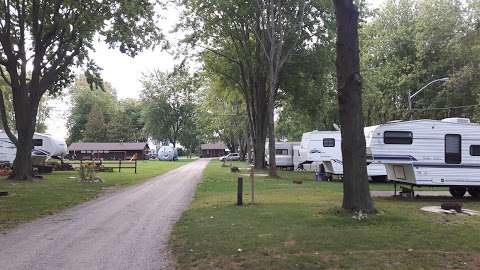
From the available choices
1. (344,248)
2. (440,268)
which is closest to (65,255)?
(344,248)

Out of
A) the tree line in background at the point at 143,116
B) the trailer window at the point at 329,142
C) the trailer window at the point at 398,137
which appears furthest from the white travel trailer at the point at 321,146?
the tree line in background at the point at 143,116

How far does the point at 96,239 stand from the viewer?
413 inches

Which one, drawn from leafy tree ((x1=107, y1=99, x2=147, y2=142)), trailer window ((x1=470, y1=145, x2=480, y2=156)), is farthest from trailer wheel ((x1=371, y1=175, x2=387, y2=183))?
leafy tree ((x1=107, y1=99, x2=147, y2=142))

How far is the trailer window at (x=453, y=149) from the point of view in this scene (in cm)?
1966

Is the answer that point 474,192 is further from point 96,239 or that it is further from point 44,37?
point 44,37

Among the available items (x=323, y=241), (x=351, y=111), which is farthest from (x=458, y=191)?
(x=323, y=241)

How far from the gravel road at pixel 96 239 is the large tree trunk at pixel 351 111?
4184mm

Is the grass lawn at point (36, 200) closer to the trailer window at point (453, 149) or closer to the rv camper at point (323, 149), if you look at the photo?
the rv camper at point (323, 149)

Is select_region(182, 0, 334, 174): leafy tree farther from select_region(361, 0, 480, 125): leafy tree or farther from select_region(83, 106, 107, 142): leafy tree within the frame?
select_region(83, 106, 107, 142): leafy tree

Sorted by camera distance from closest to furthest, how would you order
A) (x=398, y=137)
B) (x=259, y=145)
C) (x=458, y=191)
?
(x=398, y=137) → (x=458, y=191) → (x=259, y=145)

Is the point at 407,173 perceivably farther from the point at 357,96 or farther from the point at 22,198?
the point at 22,198

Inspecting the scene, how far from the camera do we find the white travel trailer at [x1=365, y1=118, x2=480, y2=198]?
63.7ft

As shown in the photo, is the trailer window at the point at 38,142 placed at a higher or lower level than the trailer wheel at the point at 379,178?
higher

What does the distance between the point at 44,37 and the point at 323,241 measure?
24351 millimetres
